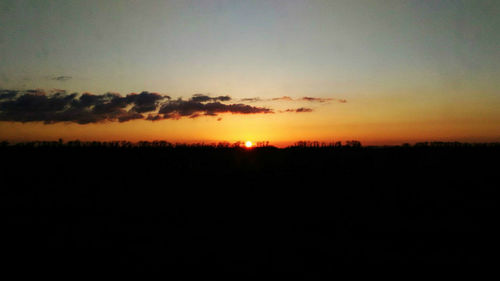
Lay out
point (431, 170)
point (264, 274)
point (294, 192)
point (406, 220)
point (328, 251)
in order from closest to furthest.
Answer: point (264, 274), point (328, 251), point (406, 220), point (294, 192), point (431, 170)

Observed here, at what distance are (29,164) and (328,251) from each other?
2211 centimetres

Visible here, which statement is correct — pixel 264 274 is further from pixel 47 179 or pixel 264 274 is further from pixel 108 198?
pixel 47 179

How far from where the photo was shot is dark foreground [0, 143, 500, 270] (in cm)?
810

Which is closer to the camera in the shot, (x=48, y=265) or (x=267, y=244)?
(x=48, y=265)

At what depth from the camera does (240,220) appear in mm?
10961

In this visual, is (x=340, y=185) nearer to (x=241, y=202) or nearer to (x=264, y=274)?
(x=241, y=202)

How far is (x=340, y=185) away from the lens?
54.6 ft

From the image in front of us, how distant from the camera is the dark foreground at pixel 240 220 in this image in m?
8.10

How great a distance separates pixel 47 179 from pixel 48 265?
11.4 metres

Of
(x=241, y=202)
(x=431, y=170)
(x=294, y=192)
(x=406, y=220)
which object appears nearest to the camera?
(x=406, y=220)

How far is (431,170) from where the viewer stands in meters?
21.5

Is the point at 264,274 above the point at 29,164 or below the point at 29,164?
below

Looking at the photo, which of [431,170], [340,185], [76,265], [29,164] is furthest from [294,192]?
[29,164]

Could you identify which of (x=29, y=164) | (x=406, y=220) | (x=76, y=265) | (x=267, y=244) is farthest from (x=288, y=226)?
(x=29, y=164)
